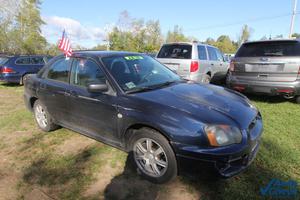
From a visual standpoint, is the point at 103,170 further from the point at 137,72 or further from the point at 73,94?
the point at 137,72

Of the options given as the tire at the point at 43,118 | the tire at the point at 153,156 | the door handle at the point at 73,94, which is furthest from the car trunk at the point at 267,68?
the tire at the point at 43,118

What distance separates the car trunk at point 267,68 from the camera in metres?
5.95

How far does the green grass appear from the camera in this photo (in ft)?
9.96

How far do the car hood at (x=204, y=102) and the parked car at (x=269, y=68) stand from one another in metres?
2.91

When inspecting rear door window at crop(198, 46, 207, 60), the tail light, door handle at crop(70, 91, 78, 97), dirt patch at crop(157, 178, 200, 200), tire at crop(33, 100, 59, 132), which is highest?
rear door window at crop(198, 46, 207, 60)

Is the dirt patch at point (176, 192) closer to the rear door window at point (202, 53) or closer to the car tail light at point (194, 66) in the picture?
the car tail light at point (194, 66)

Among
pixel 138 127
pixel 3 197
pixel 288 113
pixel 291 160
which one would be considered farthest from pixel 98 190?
pixel 288 113

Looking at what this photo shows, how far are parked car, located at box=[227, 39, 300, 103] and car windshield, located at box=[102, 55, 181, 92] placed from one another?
9.93 ft

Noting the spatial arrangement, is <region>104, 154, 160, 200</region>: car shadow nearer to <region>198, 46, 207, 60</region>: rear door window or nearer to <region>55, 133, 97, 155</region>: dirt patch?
<region>55, 133, 97, 155</region>: dirt patch

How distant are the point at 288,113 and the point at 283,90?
60cm

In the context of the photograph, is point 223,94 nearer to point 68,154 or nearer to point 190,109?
point 190,109

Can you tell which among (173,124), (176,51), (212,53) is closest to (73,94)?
(173,124)

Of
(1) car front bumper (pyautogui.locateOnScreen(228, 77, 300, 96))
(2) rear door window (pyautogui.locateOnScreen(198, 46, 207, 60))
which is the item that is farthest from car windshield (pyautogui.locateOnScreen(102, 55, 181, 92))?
(2) rear door window (pyautogui.locateOnScreen(198, 46, 207, 60))

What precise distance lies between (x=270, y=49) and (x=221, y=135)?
4.54 meters
